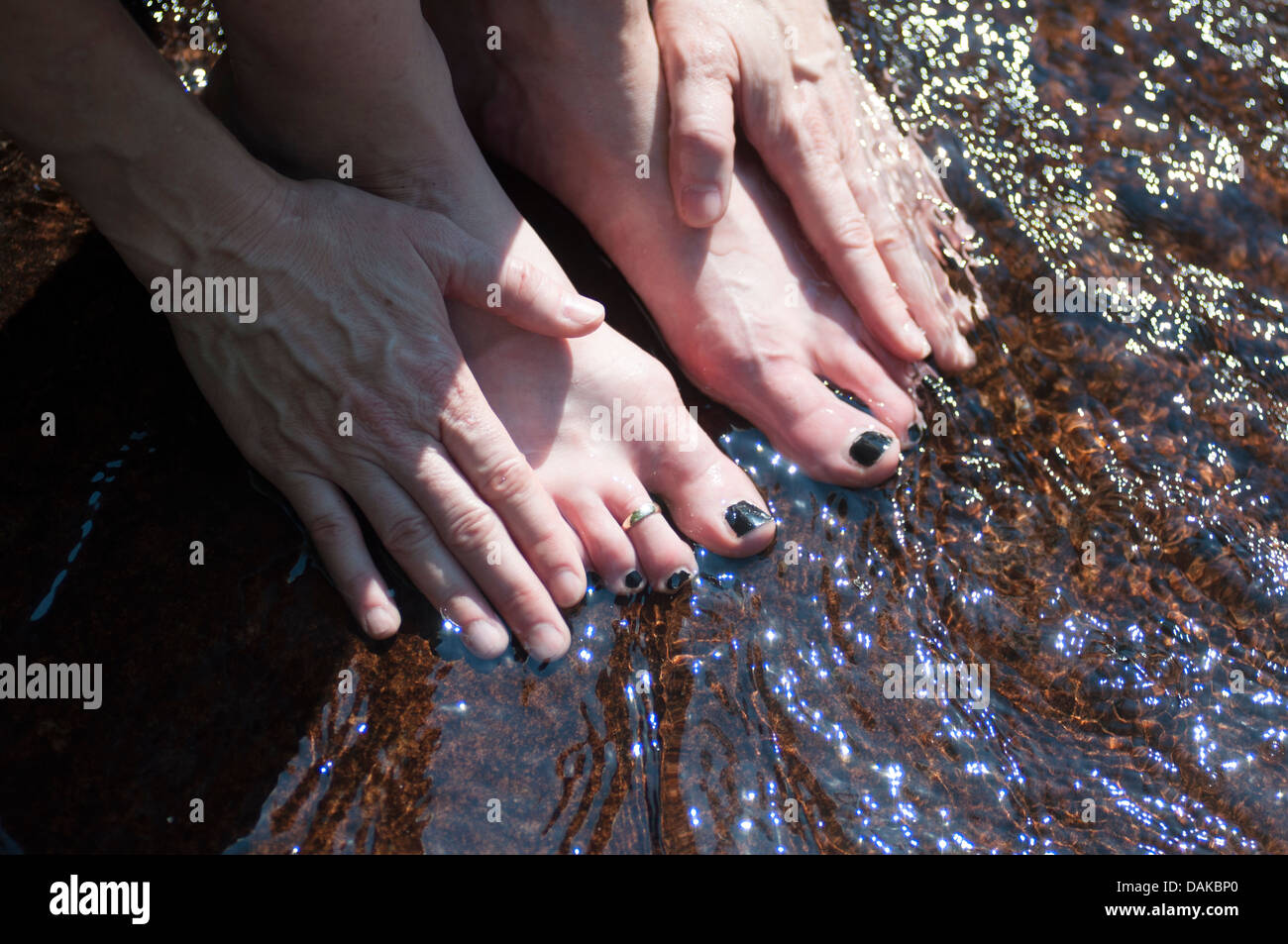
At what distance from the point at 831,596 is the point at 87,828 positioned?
3.83ft

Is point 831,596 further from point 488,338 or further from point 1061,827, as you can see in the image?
point 488,338

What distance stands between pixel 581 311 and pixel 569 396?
Answer: 158mm

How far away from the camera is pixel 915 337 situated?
198cm

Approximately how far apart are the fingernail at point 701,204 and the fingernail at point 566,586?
75 cm

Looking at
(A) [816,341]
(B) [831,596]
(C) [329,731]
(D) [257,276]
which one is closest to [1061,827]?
(B) [831,596]

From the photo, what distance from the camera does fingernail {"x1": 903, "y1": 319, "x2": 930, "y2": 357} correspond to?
6.47 ft

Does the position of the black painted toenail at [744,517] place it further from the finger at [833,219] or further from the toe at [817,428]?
the finger at [833,219]

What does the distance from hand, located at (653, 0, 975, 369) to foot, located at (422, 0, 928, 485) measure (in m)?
0.05

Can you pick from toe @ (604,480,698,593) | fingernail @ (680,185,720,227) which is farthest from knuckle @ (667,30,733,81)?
toe @ (604,480,698,593)

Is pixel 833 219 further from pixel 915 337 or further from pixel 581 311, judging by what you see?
pixel 581 311

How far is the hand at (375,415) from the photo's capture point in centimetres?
158

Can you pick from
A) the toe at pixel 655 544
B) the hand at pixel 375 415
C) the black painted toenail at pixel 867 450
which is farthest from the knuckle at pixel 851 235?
the hand at pixel 375 415

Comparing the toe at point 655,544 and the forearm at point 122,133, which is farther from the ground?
the forearm at point 122,133

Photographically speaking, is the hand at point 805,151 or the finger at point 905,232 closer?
the hand at point 805,151
